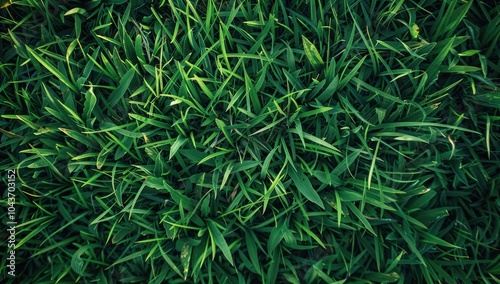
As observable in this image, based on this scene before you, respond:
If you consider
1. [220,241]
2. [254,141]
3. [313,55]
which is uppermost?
[313,55]

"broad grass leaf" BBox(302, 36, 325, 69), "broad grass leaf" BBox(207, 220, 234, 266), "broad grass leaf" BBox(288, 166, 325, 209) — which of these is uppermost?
"broad grass leaf" BBox(302, 36, 325, 69)

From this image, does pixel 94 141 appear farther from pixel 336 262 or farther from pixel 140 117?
pixel 336 262

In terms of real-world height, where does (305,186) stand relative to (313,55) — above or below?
below

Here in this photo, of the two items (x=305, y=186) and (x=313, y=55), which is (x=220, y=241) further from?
(x=313, y=55)

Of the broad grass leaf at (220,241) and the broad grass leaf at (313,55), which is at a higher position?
the broad grass leaf at (313,55)

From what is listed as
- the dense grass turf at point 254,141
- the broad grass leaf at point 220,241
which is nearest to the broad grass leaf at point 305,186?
the dense grass turf at point 254,141

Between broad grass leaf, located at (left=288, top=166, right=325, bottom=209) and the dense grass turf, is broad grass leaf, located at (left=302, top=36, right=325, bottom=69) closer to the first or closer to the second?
the dense grass turf

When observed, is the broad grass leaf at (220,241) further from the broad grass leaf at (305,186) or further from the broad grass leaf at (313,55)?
the broad grass leaf at (313,55)

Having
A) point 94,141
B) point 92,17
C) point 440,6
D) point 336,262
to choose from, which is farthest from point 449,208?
point 92,17

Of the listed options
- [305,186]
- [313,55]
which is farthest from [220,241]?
[313,55]

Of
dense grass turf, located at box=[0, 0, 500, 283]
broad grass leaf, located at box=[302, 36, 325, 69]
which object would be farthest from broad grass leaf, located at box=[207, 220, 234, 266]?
broad grass leaf, located at box=[302, 36, 325, 69]
